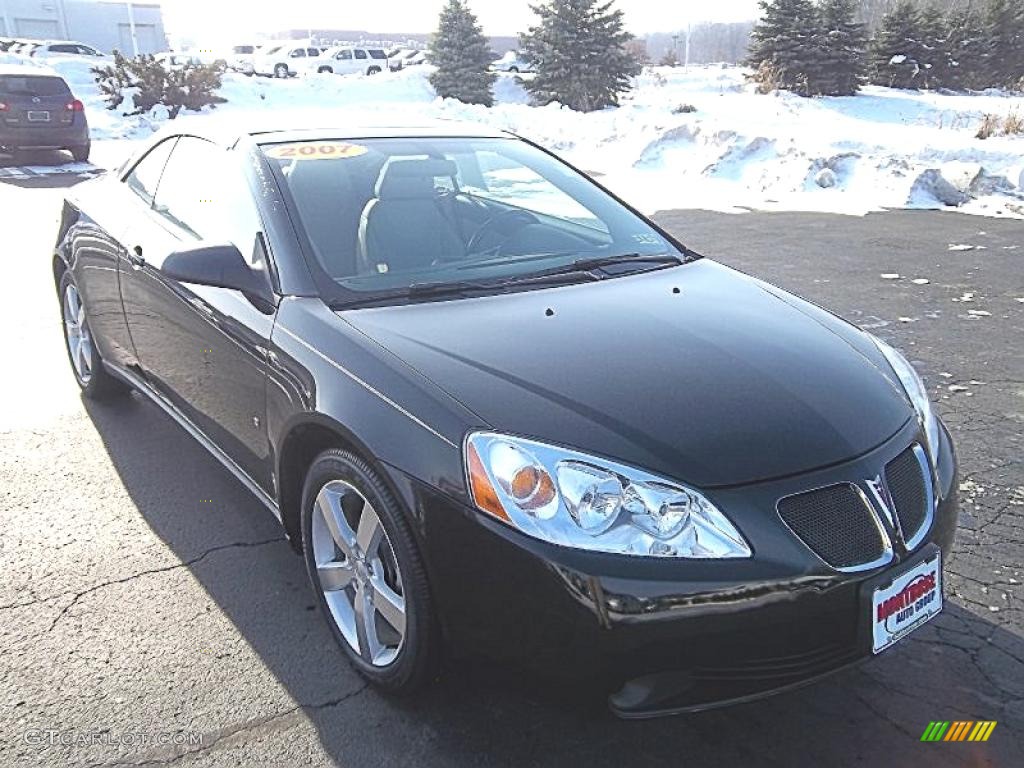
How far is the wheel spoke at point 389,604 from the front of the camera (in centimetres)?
238

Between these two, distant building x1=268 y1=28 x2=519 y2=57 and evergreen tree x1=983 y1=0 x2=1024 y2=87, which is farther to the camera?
distant building x1=268 y1=28 x2=519 y2=57

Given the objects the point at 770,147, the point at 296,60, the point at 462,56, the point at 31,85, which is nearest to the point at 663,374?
the point at 770,147

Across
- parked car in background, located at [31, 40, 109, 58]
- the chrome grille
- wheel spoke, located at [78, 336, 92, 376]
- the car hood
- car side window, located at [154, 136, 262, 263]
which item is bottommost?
wheel spoke, located at [78, 336, 92, 376]

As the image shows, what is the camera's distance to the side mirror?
286 centimetres

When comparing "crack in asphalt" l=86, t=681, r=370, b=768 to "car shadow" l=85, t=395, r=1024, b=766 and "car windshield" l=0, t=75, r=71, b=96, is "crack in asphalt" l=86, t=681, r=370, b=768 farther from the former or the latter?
"car windshield" l=0, t=75, r=71, b=96

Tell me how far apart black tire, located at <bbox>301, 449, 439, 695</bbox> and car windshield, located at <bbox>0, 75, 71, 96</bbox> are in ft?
46.9

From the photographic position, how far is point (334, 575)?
2.68m

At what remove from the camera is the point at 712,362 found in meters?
2.53

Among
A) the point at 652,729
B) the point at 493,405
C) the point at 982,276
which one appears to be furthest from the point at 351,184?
the point at 982,276

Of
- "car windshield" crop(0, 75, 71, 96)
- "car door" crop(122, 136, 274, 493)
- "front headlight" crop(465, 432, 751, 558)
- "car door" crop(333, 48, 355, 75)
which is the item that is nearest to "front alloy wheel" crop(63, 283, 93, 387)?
"car door" crop(122, 136, 274, 493)

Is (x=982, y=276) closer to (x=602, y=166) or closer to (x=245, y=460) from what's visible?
(x=245, y=460)

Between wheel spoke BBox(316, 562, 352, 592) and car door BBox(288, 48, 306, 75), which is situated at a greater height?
car door BBox(288, 48, 306, 75)

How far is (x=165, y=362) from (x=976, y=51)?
98.1ft

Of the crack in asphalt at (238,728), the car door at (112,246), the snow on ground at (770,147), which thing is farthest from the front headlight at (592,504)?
the car door at (112,246)
